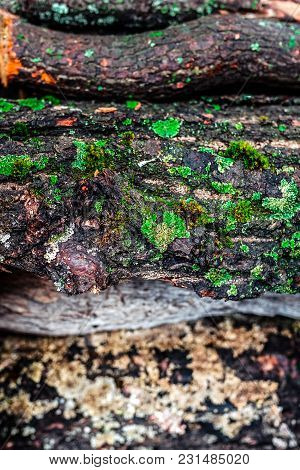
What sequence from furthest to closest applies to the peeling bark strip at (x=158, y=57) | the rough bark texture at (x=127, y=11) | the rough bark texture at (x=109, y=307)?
the rough bark texture at (x=109, y=307) < the rough bark texture at (x=127, y=11) < the peeling bark strip at (x=158, y=57)

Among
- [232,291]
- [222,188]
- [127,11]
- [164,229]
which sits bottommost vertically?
[232,291]

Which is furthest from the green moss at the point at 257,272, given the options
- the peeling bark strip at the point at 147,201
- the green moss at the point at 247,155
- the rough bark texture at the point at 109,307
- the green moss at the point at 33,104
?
the green moss at the point at 33,104

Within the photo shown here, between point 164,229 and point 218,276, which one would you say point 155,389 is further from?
point 164,229

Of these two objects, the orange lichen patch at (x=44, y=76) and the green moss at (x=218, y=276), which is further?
the orange lichen patch at (x=44, y=76)

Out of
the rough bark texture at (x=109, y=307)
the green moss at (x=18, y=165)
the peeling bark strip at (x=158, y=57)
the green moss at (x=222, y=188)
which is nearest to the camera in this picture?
the green moss at (x=18, y=165)

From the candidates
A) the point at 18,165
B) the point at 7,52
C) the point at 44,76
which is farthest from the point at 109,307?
the point at 7,52

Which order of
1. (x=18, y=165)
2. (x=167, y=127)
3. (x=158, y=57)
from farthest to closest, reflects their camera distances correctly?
(x=158, y=57)
(x=167, y=127)
(x=18, y=165)

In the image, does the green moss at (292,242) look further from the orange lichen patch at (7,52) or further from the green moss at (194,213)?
the orange lichen patch at (7,52)
